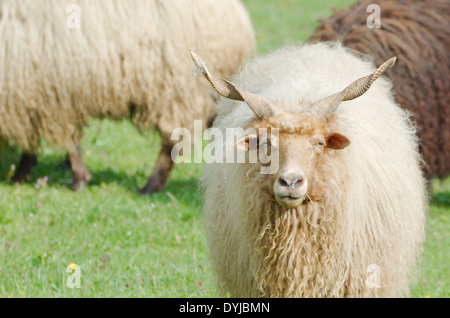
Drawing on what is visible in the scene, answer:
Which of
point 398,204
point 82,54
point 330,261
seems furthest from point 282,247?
point 82,54

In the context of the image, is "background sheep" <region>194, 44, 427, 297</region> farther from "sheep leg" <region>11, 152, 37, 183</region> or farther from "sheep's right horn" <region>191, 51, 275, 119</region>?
"sheep leg" <region>11, 152, 37, 183</region>

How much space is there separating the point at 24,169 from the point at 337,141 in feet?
13.8

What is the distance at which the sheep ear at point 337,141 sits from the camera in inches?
135

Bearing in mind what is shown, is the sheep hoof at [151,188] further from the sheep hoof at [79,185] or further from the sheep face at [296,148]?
the sheep face at [296,148]

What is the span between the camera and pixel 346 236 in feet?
11.9

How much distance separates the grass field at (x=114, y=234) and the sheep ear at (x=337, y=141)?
1.42 metres

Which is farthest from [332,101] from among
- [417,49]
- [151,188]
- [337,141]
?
[151,188]

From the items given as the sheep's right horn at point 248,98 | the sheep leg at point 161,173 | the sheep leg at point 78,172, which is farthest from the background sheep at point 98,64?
the sheep's right horn at point 248,98

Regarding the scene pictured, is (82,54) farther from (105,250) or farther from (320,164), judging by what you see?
(320,164)

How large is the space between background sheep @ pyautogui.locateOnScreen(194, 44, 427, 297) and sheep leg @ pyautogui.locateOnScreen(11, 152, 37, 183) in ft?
Result: 10.4

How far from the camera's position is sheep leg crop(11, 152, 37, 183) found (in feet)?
22.2

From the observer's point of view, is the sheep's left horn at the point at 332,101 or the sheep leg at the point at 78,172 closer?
the sheep's left horn at the point at 332,101

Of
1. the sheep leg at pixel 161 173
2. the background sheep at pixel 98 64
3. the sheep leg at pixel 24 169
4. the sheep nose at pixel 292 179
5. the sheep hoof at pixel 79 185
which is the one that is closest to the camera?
the sheep nose at pixel 292 179
